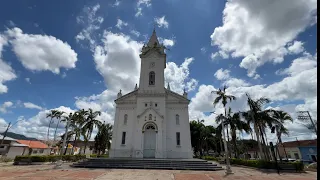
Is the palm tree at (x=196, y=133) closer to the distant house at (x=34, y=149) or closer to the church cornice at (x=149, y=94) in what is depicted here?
the church cornice at (x=149, y=94)

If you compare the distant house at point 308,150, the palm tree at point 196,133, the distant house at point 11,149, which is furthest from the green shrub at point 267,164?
the distant house at point 11,149

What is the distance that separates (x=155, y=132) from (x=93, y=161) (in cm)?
890

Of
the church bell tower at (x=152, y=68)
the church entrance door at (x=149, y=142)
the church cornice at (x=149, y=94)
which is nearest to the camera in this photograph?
the church entrance door at (x=149, y=142)

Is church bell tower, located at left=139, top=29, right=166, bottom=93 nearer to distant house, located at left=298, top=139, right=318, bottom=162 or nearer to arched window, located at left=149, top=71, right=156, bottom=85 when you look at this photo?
arched window, located at left=149, top=71, right=156, bottom=85

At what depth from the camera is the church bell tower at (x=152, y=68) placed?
29.0 m

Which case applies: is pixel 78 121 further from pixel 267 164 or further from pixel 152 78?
pixel 267 164

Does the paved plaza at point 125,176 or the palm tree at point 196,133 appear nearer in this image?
the paved plaza at point 125,176

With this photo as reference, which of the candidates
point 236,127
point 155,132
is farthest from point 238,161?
point 155,132

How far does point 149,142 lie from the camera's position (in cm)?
2567

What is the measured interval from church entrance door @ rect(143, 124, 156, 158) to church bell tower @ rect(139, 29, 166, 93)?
19.6 ft

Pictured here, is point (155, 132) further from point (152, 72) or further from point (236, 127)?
point (236, 127)

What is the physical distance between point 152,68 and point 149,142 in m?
12.0

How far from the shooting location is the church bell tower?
1142 inches

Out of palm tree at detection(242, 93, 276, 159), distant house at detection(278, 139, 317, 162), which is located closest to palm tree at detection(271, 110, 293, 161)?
palm tree at detection(242, 93, 276, 159)
